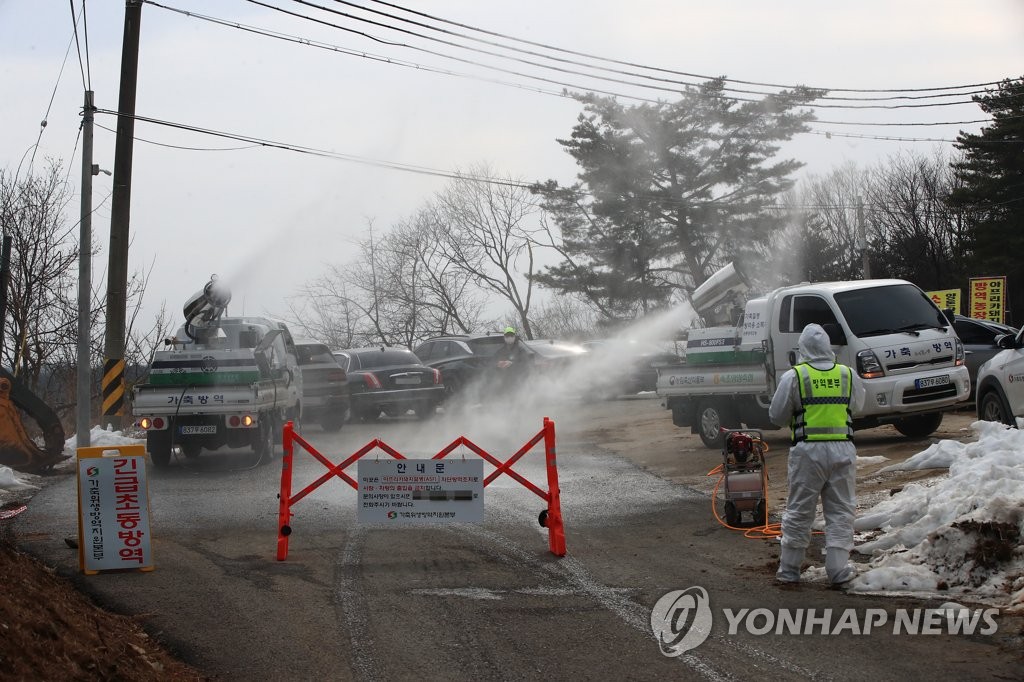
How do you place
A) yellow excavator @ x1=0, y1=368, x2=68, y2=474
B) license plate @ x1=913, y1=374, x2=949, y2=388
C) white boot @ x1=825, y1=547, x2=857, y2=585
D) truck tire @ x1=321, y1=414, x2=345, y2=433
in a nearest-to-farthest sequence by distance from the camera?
white boot @ x1=825, y1=547, x2=857, y2=585 < license plate @ x1=913, y1=374, x2=949, y2=388 < yellow excavator @ x1=0, y1=368, x2=68, y2=474 < truck tire @ x1=321, y1=414, x2=345, y2=433

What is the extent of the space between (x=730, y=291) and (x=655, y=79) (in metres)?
8.65

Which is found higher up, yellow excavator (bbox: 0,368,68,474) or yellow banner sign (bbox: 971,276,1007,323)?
yellow banner sign (bbox: 971,276,1007,323)

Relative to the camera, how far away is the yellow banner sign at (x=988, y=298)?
28219 millimetres

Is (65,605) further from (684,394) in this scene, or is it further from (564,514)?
(684,394)

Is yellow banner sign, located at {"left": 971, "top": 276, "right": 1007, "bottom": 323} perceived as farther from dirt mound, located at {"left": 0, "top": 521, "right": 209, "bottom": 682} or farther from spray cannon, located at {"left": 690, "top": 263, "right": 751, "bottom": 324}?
dirt mound, located at {"left": 0, "top": 521, "right": 209, "bottom": 682}

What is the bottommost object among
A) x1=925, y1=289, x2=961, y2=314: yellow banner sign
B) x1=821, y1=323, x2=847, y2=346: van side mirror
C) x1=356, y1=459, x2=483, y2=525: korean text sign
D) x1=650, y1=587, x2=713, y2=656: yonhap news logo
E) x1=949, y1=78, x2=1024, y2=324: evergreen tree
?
x1=650, y1=587, x2=713, y2=656: yonhap news logo

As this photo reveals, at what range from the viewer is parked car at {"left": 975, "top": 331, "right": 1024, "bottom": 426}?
12016 millimetres

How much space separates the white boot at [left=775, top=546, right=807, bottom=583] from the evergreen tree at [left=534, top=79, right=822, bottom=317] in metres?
24.8

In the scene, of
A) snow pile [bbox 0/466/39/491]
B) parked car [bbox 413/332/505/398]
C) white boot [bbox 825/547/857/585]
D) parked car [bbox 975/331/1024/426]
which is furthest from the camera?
parked car [bbox 413/332/505/398]

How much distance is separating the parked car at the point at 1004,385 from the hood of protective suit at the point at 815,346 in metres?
5.01

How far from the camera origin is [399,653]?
20.0 feet

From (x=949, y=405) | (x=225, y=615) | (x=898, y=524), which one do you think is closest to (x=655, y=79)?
(x=949, y=405)

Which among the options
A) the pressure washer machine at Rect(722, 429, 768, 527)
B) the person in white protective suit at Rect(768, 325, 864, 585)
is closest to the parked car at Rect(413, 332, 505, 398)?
the pressure washer machine at Rect(722, 429, 768, 527)

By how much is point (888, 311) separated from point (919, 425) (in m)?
1.75
